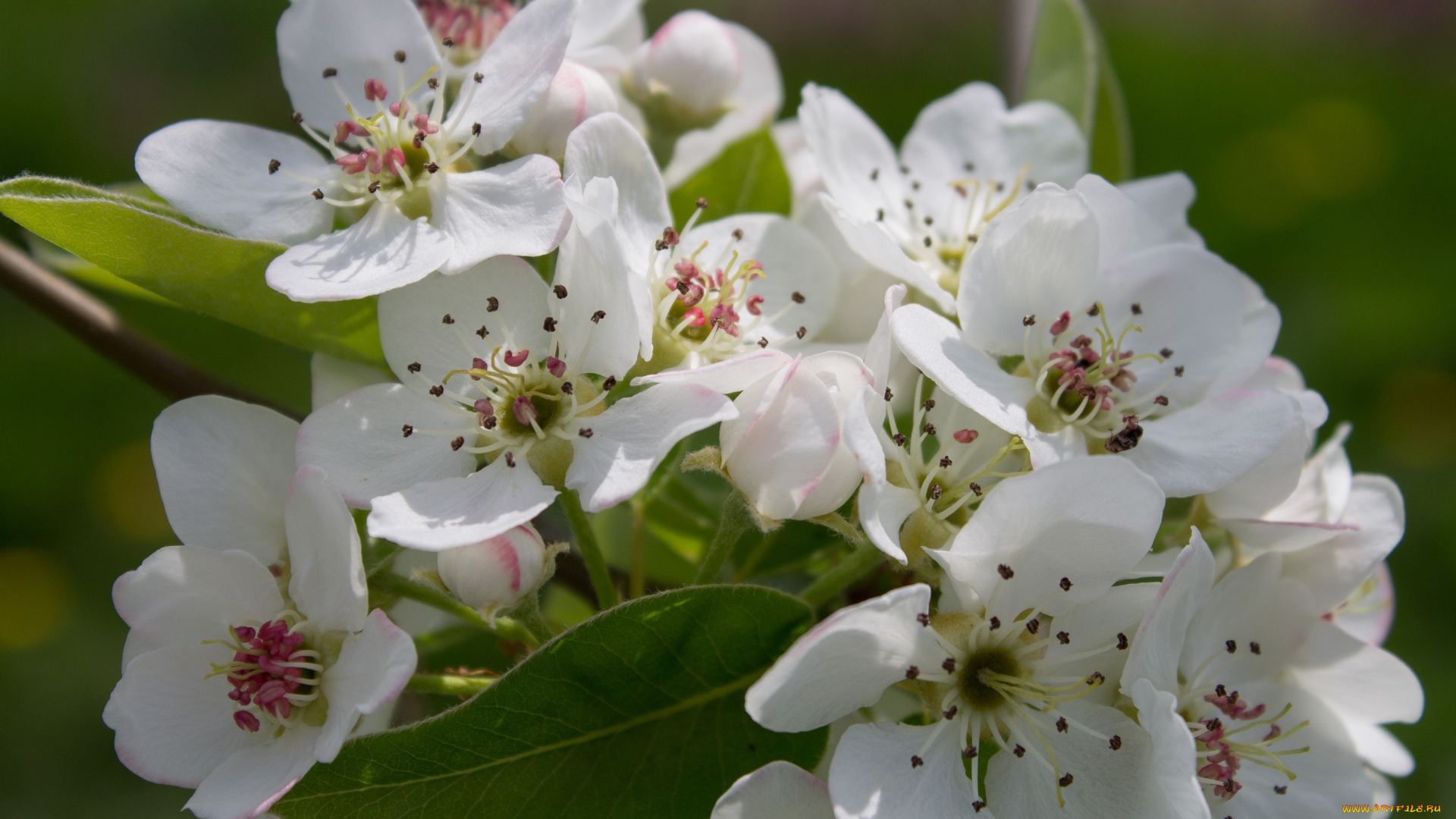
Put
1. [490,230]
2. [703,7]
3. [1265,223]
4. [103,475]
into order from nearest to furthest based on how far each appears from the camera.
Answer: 1. [490,230]
2. [103,475]
3. [1265,223]
4. [703,7]

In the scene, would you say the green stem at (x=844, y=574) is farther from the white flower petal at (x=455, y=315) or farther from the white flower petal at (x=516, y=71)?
the white flower petal at (x=516, y=71)

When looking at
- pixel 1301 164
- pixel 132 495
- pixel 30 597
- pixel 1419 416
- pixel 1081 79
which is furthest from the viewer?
pixel 1301 164

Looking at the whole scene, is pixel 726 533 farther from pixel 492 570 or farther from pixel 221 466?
pixel 221 466

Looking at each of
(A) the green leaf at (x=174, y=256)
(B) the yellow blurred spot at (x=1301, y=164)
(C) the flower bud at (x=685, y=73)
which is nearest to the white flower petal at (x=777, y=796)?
(A) the green leaf at (x=174, y=256)

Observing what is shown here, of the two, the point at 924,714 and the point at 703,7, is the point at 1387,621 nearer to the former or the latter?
the point at 924,714

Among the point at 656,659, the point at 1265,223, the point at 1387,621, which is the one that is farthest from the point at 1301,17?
the point at 656,659

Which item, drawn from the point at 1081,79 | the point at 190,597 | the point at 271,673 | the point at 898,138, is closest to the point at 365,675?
the point at 271,673

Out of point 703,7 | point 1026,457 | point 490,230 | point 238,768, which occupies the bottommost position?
point 703,7
